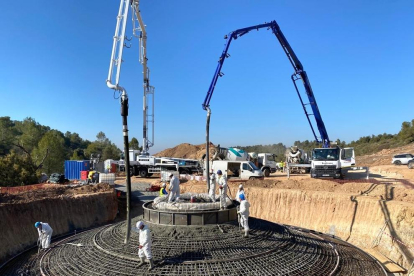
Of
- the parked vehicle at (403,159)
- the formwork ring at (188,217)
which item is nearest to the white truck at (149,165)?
the formwork ring at (188,217)

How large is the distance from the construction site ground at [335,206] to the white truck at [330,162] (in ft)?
3.24

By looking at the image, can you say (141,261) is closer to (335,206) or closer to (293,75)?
(335,206)

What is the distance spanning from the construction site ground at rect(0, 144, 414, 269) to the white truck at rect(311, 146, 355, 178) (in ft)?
3.24

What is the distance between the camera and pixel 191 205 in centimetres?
891

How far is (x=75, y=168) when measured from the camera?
1299 inches

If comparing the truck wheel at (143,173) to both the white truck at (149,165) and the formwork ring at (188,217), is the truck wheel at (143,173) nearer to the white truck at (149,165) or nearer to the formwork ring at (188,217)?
the white truck at (149,165)

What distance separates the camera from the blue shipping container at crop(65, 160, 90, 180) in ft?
107

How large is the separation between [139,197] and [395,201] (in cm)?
1799

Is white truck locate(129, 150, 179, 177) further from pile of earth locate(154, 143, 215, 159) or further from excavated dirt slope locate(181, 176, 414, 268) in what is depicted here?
pile of earth locate(154, 143, 215, 159)

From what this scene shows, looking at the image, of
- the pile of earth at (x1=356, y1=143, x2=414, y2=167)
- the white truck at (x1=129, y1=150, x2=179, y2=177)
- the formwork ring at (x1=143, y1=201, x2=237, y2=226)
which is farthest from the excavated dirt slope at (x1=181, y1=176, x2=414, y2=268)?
the pile of earth at (x1=356, y1=143, x2=414, y2=167)

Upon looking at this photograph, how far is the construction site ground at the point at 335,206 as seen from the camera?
14.8m

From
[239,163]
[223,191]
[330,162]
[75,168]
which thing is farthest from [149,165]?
[223,191]

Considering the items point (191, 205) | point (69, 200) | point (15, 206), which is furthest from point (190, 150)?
point (191, 205)

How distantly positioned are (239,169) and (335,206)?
35.1 feet
